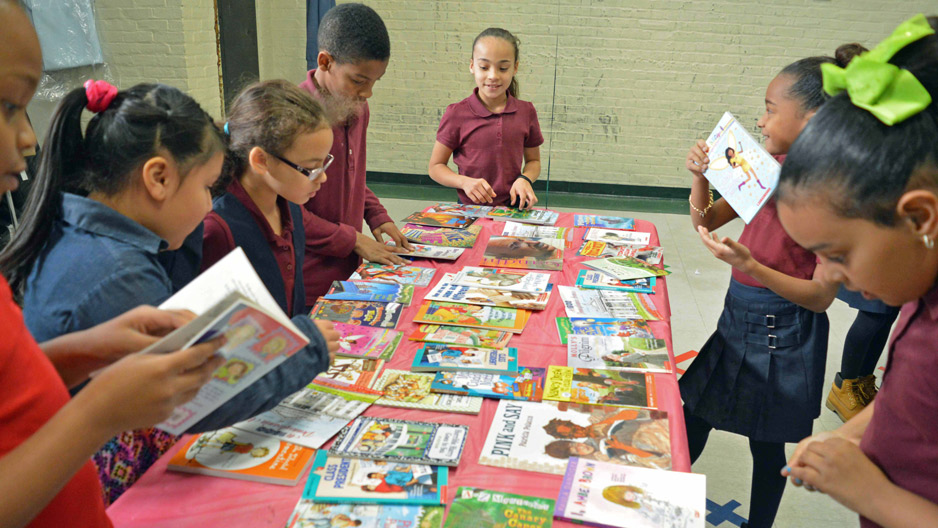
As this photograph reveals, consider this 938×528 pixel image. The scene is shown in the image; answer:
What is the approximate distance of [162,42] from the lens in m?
4.55

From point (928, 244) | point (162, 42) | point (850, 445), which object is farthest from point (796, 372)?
point (162, 42)

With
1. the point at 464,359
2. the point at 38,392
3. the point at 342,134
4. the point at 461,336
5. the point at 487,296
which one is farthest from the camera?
the point at 342,134

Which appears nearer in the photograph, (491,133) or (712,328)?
(491,133)

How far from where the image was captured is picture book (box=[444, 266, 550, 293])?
194 cm

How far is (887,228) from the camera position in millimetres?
811

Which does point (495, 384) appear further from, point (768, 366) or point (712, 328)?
point (712, 328)

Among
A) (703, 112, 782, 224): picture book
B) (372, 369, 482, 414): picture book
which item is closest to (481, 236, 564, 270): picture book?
(703, 112, 782, 224): picture book

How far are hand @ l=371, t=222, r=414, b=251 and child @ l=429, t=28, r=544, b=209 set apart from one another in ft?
1.68

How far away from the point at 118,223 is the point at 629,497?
93cm

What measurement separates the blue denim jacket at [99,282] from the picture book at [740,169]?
4.04 ft

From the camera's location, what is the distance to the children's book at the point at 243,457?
1.06 m

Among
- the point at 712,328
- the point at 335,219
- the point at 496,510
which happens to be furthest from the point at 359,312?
the point at 712,328

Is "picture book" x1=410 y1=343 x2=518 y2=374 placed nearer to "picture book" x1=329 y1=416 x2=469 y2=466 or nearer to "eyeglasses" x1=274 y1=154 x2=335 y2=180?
"picture book" x1=329 y1=416 x2=469 y2=466

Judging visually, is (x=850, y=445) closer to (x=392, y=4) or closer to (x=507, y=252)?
(x=507, y=252)
